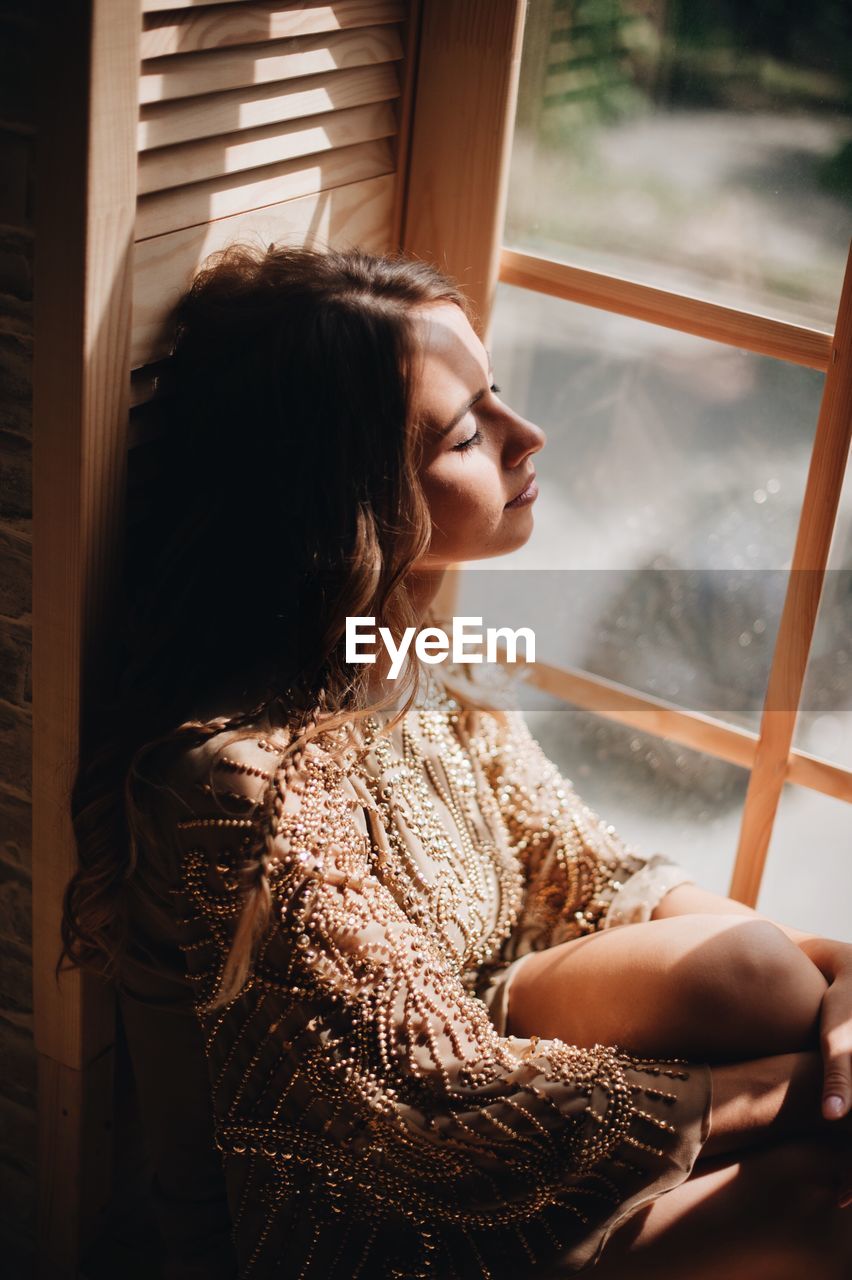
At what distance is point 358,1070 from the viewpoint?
1.02 metres

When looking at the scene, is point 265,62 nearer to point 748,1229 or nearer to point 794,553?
point 794,553

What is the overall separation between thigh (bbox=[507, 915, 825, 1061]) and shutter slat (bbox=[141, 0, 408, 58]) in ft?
2.94

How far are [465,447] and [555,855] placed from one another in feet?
1.62

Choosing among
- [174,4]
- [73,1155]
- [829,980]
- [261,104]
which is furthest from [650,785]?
[174,4]

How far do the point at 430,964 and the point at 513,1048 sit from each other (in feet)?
0.61

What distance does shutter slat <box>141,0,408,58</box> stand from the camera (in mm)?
965

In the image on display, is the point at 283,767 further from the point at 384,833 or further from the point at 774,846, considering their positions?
the point at 774,846

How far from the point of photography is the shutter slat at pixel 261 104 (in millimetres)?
994

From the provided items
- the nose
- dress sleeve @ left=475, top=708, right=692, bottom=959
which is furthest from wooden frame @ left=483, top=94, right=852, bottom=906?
the nose

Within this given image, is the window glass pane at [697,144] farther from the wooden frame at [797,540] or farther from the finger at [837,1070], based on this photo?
the finger at [837,1070]

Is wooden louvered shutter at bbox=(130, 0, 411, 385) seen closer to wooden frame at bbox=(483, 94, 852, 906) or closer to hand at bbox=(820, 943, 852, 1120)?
wooden frame at bbox=(483, 94, 852, 906)

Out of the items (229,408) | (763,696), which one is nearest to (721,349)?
(763,696)

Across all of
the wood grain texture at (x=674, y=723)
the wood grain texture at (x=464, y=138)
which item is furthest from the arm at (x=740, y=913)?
the wood grain texture at (x=464, y=138)

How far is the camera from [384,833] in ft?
3.89
